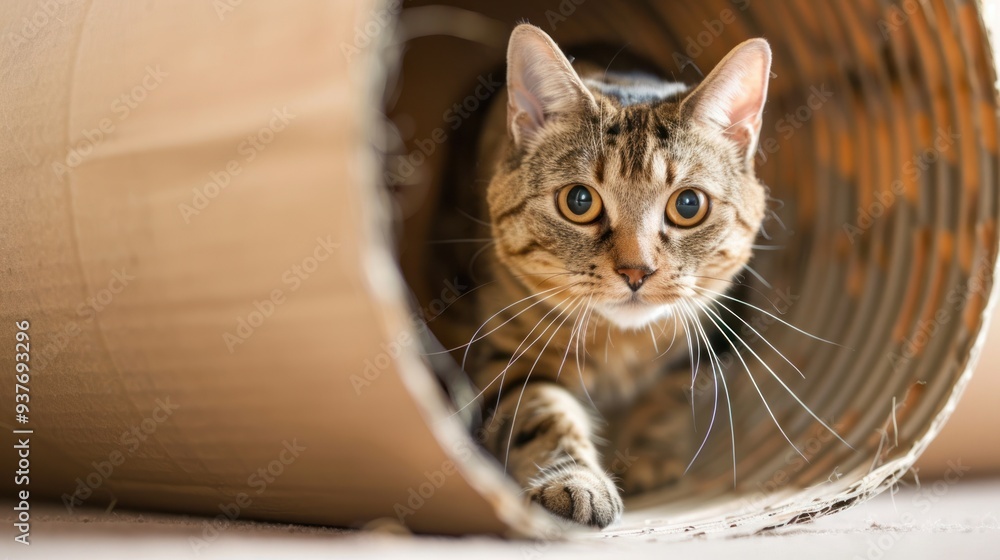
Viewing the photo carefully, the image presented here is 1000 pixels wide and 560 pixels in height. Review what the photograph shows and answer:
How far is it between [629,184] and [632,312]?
0.81ft

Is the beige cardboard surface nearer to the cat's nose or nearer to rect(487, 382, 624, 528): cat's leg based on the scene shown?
rect(487, 382, 624, 528): cat's leg

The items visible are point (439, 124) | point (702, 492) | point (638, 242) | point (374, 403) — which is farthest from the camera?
point (439, 124)

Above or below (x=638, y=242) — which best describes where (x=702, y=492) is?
below

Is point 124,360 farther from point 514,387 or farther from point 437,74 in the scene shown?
point 437,74

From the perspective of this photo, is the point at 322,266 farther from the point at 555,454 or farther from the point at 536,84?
the point at 536,84

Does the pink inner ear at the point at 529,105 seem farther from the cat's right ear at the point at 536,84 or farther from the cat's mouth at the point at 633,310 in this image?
the cat's mouth at the point at 633,310

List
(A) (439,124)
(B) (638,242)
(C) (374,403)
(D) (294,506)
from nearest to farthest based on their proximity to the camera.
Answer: (C) (374,403), (D) (294,506), (B) (638,242), (A) (439,124)

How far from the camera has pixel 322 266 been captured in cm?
76

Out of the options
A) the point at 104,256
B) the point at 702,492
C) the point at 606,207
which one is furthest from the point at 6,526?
the point at 702,492

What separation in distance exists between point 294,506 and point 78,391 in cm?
40

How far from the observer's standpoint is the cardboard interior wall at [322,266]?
0.79 meters

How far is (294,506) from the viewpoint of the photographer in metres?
1.10

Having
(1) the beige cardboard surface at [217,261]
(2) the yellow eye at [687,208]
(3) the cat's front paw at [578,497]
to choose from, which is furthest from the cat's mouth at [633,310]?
(1) the beige cardboard surface at [217,261]

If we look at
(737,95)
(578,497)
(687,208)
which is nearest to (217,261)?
(578,497)
